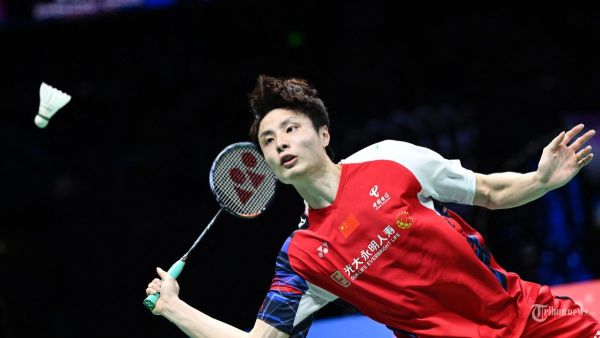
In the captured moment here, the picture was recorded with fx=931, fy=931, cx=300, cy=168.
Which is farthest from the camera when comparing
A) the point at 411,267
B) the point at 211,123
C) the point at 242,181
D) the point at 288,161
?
the point at 211,123

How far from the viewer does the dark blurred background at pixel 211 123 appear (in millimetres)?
5652

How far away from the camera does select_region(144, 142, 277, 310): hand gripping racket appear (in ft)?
11.7

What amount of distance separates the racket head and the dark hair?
1.27 ft

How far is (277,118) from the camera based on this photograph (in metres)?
3.07

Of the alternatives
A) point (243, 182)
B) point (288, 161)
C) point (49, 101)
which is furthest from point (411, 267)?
point (49, 101)

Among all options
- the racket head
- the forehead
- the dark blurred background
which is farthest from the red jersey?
the dark blurred background

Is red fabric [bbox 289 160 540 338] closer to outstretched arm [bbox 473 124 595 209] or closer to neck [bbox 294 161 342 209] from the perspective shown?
neck [bbox 294 161 342 209]

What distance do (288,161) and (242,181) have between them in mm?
Answer: 664

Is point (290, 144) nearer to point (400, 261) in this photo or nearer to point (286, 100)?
point (286, 100)

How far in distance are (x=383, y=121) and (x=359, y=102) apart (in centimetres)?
34

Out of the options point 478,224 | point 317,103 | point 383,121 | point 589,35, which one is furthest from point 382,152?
point 589,35

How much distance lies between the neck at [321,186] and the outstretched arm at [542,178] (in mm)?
491

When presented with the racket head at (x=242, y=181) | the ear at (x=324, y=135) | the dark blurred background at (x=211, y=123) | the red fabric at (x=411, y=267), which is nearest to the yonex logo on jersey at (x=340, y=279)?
the red fabric at (x=411, y=267)

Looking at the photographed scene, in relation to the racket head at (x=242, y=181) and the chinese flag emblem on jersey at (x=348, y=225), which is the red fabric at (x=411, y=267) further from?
the racket head at (x=242, y=181)
